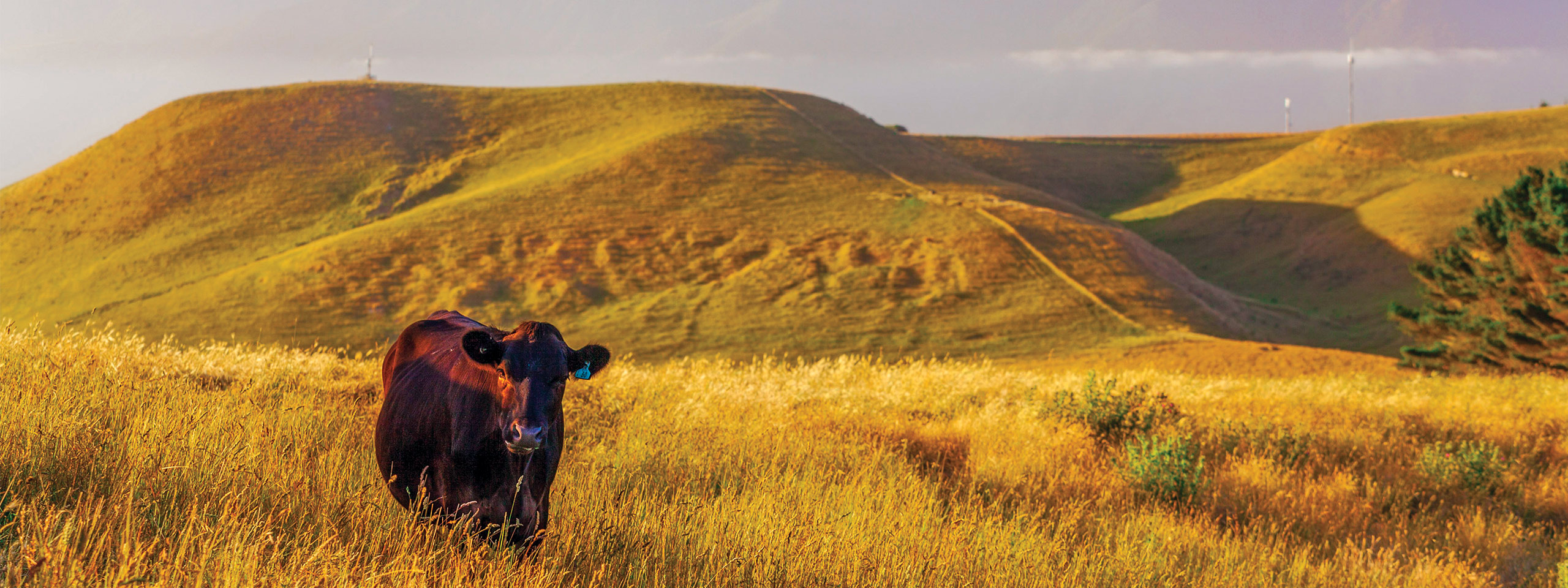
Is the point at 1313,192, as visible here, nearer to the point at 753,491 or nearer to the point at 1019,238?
the point at 1019,238

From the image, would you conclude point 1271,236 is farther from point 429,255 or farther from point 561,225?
point 429,255

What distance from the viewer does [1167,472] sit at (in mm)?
7898

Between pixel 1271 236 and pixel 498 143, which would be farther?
pixel 1271 236

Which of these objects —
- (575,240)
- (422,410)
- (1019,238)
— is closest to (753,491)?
(422,410)

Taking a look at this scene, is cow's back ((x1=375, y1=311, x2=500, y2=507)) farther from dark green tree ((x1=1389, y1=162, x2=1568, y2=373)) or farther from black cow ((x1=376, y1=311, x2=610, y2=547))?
dark green tree ((x1=1389, y1=162, x2=1568, y2=373))

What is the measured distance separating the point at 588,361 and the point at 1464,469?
9350 millimetres

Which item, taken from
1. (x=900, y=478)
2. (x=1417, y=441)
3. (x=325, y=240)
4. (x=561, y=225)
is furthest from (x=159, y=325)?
(x=1417, y=441)

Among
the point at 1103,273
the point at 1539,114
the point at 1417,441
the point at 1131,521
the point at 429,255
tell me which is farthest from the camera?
the point at 1539,114

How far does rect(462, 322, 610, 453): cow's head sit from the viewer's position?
2.96 metres

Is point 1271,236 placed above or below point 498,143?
below

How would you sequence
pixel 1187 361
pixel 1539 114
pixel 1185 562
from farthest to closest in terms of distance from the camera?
1. pixel 1539 114
2. pixel 1187 361
3. pixel 1185 562

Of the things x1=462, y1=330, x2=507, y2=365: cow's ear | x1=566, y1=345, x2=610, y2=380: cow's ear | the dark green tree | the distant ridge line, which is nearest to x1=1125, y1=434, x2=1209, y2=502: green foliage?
x1=566, y1=345, x2=610, y2=380: cow's ear

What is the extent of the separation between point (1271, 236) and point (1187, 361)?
45457mm

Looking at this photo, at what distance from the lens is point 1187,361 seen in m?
31.5
